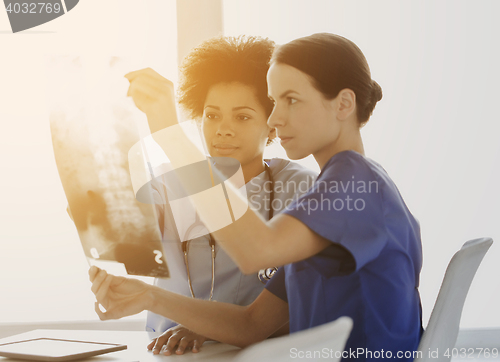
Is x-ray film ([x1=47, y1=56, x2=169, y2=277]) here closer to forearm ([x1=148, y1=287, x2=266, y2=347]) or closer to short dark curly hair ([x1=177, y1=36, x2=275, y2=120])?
forearm ([x1=148, y1=287, x2=266, y2=347])

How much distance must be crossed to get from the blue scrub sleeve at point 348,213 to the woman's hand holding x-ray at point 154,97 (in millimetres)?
245

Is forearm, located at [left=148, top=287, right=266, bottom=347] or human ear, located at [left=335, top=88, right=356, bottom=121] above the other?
human ear, located at [left=335, top=88, right=356, bottom=121]

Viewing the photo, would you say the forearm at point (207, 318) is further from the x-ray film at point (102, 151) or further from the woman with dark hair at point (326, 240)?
the x-ray film at point (102, 151)

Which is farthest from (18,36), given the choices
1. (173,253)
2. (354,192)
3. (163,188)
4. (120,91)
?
(354,192)

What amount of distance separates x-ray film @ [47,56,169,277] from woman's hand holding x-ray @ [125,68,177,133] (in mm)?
27

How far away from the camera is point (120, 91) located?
733 mm

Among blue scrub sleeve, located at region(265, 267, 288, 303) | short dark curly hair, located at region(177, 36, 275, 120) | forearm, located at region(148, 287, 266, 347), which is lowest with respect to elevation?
forearm, located at region(148, 287, 266, 347)

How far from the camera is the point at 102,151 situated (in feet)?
2.49

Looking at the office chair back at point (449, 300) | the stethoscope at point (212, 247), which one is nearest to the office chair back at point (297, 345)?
the office chair back at point (449, 300)

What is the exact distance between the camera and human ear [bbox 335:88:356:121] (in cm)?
86

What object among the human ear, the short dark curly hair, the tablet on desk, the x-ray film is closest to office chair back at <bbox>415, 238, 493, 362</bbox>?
the human ear

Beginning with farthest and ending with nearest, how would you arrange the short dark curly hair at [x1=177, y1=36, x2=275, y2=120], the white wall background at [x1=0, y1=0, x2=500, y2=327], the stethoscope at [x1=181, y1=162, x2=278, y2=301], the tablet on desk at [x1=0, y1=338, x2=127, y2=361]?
the white wall background at [x1=0, y1=0, x2=500, y2=327] < the short dark curly hair at [x1=177, y1=36, x2=275, y2=120] < the stethoscope at [x1=181, y1=162, x2=278, y2=301] < the tablet on desk at [x1=0, y1=338, x2=127, y2=361]

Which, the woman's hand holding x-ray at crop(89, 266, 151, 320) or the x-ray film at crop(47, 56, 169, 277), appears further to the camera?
Answer: the woman's hand holding x-ray at crop(89, 266, 151, 320)

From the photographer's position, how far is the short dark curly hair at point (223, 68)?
4.42ft
